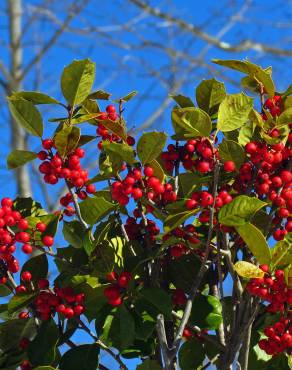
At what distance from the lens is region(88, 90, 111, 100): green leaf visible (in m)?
1.23

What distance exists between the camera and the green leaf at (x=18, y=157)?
3.95ft

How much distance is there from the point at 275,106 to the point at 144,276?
343 millimetres

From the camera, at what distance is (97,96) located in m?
1.24

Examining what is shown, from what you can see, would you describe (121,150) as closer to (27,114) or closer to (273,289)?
(27,114)

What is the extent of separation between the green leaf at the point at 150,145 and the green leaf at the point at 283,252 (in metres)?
0.22

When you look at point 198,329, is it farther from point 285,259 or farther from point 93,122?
point 93,122

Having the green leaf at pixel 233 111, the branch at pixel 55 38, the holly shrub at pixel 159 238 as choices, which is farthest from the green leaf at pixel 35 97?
the branch at pixel 55 38

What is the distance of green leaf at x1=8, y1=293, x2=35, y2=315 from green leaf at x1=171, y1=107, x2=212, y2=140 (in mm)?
344

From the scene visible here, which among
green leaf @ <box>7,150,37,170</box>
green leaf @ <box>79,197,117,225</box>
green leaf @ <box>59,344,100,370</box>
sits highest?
green leaf @ <box>7,150,37,170</box>

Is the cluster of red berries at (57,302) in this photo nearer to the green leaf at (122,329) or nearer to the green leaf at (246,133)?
the green leaf at (122,329)

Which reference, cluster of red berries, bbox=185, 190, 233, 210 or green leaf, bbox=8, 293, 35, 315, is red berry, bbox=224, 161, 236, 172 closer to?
cluster of red berries, bbox=185, 190, 233, 210

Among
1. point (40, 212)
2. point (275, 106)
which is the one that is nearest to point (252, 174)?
point (275, 106)

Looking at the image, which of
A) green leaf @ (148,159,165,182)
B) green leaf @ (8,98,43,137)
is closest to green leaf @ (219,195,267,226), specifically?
green leaf @ (148,159,165,182)

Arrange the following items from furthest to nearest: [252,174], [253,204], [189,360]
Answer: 1. [189,360]
2. [252,174]
3. [253,204]
